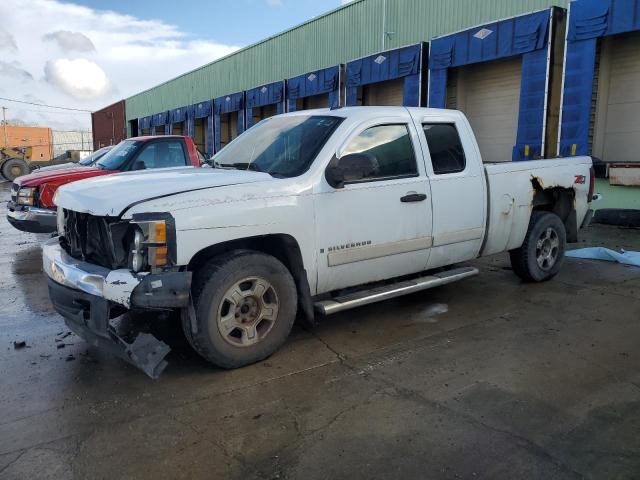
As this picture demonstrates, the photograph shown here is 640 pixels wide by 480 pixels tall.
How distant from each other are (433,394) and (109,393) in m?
2.21

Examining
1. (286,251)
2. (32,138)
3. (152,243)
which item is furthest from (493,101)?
(32,138)

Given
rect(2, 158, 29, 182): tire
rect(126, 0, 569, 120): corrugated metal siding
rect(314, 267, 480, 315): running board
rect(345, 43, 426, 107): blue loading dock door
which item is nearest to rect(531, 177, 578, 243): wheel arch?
rect(314, 267, 480, 315): running board

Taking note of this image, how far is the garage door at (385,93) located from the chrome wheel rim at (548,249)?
12.3 metres

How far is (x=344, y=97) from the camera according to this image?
64.5 feet

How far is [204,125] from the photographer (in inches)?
1325

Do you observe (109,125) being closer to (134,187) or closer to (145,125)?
(145,125)

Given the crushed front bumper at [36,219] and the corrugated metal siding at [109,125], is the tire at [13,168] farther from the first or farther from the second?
the crushed front bumper at [36,219]

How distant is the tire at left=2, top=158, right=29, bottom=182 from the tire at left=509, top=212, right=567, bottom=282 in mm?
27122

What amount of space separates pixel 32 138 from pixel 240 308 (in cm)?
6562

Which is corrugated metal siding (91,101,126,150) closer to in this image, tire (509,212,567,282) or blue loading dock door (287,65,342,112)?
blue loading dock door (287,65,342,112)

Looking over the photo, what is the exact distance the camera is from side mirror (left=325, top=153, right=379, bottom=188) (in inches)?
162

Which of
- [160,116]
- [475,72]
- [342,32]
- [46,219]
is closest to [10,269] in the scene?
[46,219]

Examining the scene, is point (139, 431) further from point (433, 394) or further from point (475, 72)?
point (475, 72)

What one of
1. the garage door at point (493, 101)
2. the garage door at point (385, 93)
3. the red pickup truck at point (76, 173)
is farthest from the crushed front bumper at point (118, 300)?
the garage door at point (385, 93)
